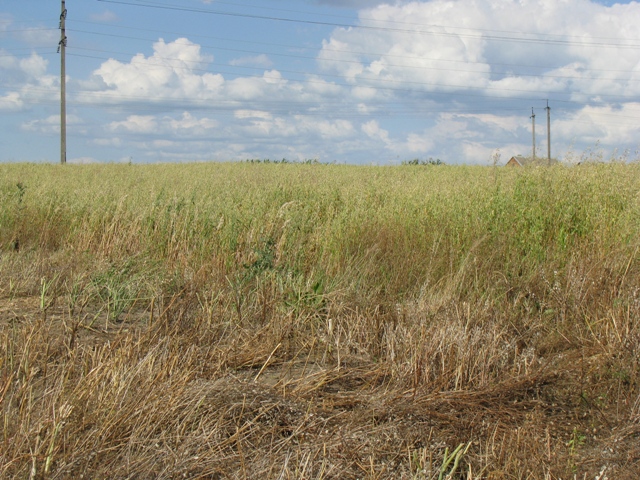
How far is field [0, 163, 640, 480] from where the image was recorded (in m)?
2.74

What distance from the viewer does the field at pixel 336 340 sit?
2.74m

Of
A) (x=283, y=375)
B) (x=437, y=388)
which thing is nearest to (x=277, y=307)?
(x=283, y=375)

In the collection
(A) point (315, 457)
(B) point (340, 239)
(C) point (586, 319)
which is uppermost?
(B) point (340, 239)

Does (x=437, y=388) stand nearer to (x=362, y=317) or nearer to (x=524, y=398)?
(x=524, y=398)

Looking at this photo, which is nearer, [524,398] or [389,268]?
[524,398]

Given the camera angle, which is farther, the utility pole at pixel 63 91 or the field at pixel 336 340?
the utility pole at pixel 63 91

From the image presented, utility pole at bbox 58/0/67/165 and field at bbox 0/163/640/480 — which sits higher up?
utility pole at bbox 58/0/67/165

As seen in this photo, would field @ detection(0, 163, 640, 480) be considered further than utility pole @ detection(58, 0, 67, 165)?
No

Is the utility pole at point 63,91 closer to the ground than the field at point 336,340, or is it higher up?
higher up

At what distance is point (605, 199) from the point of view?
690cm

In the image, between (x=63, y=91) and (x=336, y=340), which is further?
(x=63, y=91)

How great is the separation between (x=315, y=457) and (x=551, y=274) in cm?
341

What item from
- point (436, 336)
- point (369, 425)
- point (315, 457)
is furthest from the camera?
point (436, 336)

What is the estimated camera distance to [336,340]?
156 inches
